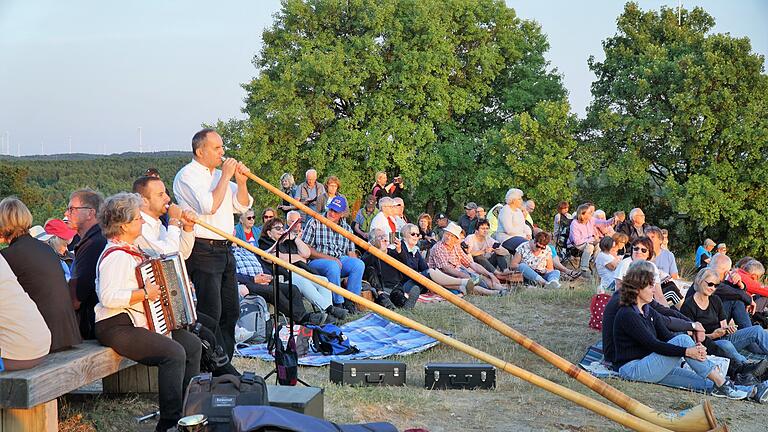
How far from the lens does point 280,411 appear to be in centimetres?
380

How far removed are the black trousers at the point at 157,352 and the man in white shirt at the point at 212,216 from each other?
2.85 ft

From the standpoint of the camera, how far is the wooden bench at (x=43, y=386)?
13.4 feet

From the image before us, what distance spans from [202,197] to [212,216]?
146 millimetres

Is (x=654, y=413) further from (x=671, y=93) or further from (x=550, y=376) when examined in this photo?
(x=671, y=93)

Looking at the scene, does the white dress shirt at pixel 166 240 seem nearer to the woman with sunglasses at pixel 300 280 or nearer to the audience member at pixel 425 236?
the woman with sunglasses at pixel 300 280

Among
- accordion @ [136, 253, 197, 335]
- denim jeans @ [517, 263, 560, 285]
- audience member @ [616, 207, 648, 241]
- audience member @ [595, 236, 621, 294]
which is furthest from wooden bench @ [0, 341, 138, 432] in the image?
audience member @ [616, 207, 648, 241]

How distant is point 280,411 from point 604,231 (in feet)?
37.1

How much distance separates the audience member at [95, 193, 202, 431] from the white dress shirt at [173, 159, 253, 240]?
30.8 inches

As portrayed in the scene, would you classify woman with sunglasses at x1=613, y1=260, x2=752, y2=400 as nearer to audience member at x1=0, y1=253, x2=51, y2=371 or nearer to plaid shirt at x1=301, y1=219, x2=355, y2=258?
plaid shirt at x1=301, y1=219, x2=355, y2=258

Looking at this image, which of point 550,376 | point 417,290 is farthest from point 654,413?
point 417,290

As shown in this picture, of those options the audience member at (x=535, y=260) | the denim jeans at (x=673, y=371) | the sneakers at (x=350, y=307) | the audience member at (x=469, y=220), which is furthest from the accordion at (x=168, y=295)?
the audience member at (x=469, y=220)

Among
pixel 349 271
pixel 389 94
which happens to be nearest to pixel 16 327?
pixel 349 271

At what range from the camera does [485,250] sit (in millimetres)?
12773

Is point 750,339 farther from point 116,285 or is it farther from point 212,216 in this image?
point 116,285
